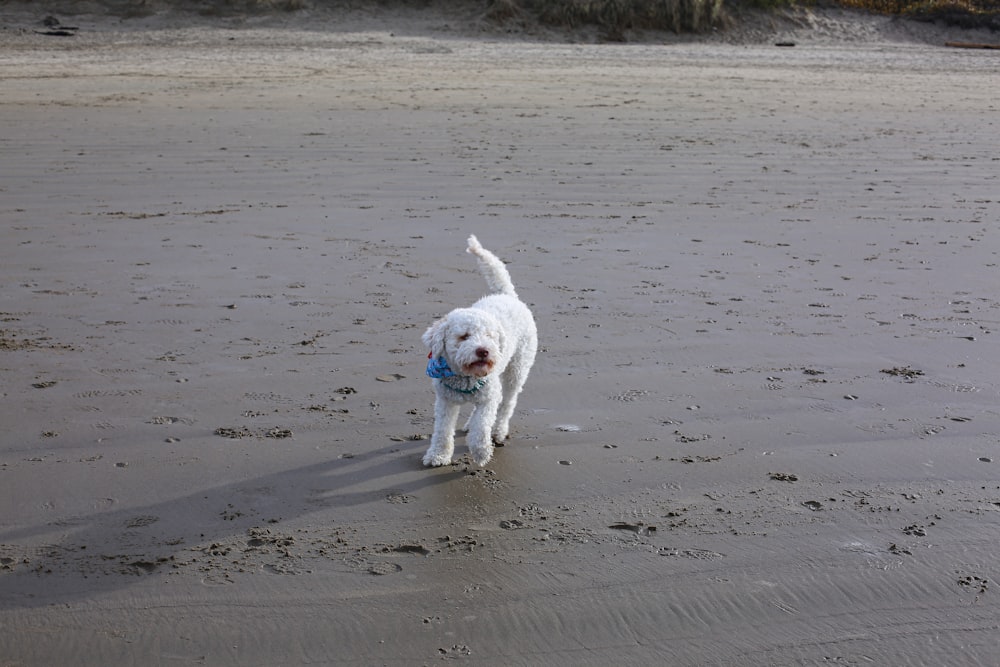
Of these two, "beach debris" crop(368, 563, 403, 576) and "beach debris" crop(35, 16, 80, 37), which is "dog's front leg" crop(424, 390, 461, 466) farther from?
"beach debris" crop(35, 16, 80, 37)

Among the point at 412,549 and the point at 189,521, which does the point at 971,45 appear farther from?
the point at 189,521

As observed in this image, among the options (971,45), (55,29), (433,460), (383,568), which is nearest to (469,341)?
(433,460)

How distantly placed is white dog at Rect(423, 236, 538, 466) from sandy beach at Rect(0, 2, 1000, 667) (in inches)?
4.3

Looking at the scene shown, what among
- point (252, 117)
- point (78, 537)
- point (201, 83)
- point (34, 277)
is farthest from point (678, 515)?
point (201, 83)

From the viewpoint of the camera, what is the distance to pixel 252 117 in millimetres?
11719

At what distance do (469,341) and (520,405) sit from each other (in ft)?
2.79

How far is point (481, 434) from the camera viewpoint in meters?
3.96

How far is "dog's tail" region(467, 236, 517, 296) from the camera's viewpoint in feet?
14.9

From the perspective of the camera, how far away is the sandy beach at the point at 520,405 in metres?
2.97

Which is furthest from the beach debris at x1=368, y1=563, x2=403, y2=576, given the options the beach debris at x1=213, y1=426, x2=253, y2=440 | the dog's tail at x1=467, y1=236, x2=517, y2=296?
the dog's tail at x1=467, y1=236, x2=517, y2=296

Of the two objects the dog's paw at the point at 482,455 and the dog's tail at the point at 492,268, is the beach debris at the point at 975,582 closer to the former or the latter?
the dog's paw at the point at 482,455

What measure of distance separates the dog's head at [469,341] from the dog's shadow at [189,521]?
0.43 metres

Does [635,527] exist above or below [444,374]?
below

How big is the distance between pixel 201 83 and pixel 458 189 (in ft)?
23.1
